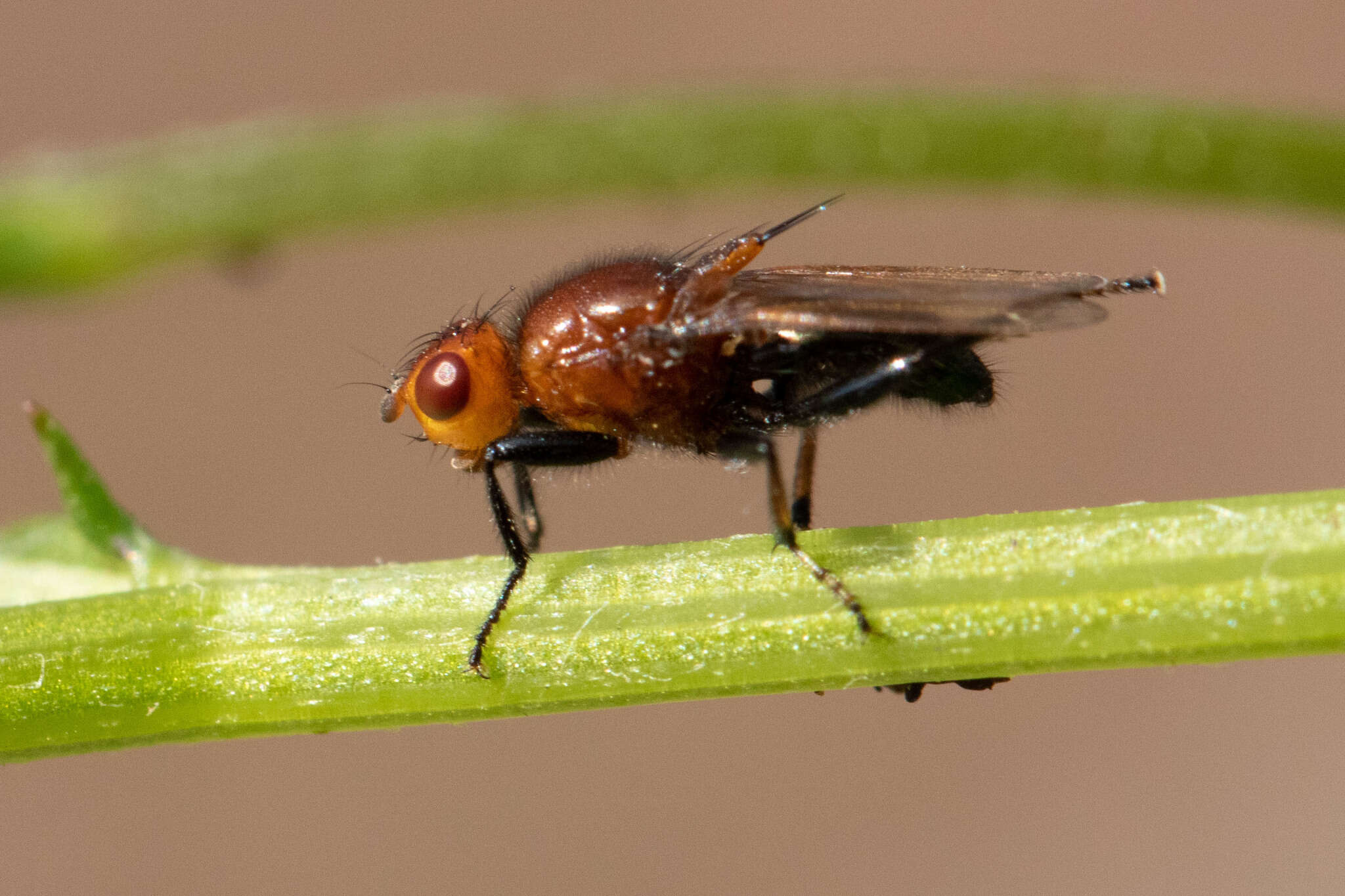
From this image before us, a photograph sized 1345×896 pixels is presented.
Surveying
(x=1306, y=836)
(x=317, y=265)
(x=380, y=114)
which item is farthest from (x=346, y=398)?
(x=1306, y=836)

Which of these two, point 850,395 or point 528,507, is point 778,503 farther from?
point 528,507

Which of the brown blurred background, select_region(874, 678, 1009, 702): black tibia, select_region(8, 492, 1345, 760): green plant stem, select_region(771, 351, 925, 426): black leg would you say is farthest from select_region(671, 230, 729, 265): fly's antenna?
the brown blurred background

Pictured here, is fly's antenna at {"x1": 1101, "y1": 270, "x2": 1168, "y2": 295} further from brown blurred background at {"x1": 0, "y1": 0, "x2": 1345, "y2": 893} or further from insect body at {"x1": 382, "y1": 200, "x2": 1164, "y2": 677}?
brown blurred background at {"x1": 0, "y1": 0, "x2": 1345, "y2": 893}

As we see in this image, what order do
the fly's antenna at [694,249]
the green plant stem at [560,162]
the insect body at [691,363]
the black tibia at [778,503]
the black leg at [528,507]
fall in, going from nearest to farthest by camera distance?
the black tibia at [778,503]
the insect body at [691,363]
the fly's antenna at [694,249]
the black leg at [528,507]
the green plant stem at [560,162]

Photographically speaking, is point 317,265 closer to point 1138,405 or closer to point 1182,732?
point 1138,405

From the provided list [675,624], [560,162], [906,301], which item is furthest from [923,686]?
[560,162]

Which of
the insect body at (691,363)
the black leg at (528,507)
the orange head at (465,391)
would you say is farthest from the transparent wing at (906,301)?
the black leg at (528,507)

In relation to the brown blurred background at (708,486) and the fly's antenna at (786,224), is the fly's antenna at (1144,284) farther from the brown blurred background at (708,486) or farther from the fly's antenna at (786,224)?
the brown blurred background at (708,486)
